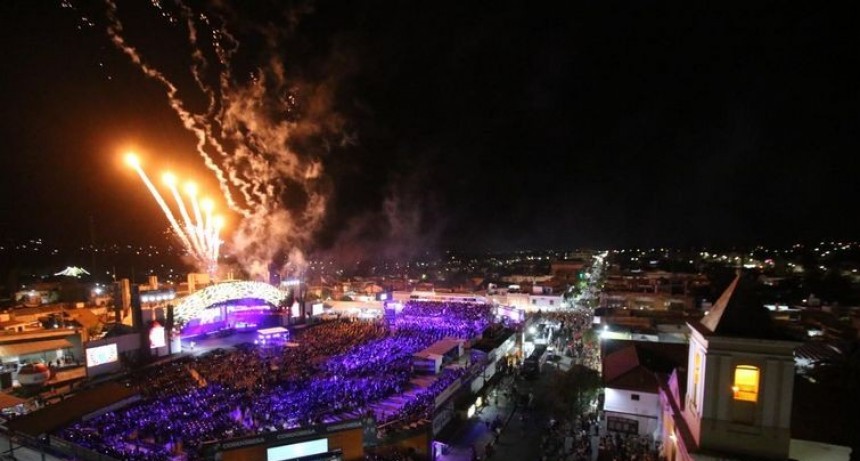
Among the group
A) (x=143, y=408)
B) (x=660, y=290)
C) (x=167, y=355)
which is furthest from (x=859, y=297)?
(x=167, y=355)

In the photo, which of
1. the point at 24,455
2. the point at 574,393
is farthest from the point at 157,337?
the point at 574,393

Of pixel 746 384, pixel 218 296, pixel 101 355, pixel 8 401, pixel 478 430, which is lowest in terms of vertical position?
pixel 478 430

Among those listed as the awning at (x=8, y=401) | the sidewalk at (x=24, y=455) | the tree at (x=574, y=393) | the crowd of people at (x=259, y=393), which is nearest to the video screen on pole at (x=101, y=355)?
the crowd of people at (x=259, y=393)

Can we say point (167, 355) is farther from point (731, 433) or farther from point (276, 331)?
point (731, 433)

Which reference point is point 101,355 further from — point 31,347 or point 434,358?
point 434,358

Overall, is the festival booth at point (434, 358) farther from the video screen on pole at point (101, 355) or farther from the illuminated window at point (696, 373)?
the video screen on pole at point (101, 355)

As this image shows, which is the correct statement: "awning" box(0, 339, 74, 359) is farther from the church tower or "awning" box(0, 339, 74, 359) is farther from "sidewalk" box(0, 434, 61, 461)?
the church tower

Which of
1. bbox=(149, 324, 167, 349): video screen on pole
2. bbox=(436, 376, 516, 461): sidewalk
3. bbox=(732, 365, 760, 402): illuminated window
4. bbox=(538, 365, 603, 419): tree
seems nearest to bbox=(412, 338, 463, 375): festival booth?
bbox=(436, 376, 516, 461): sidewalk
